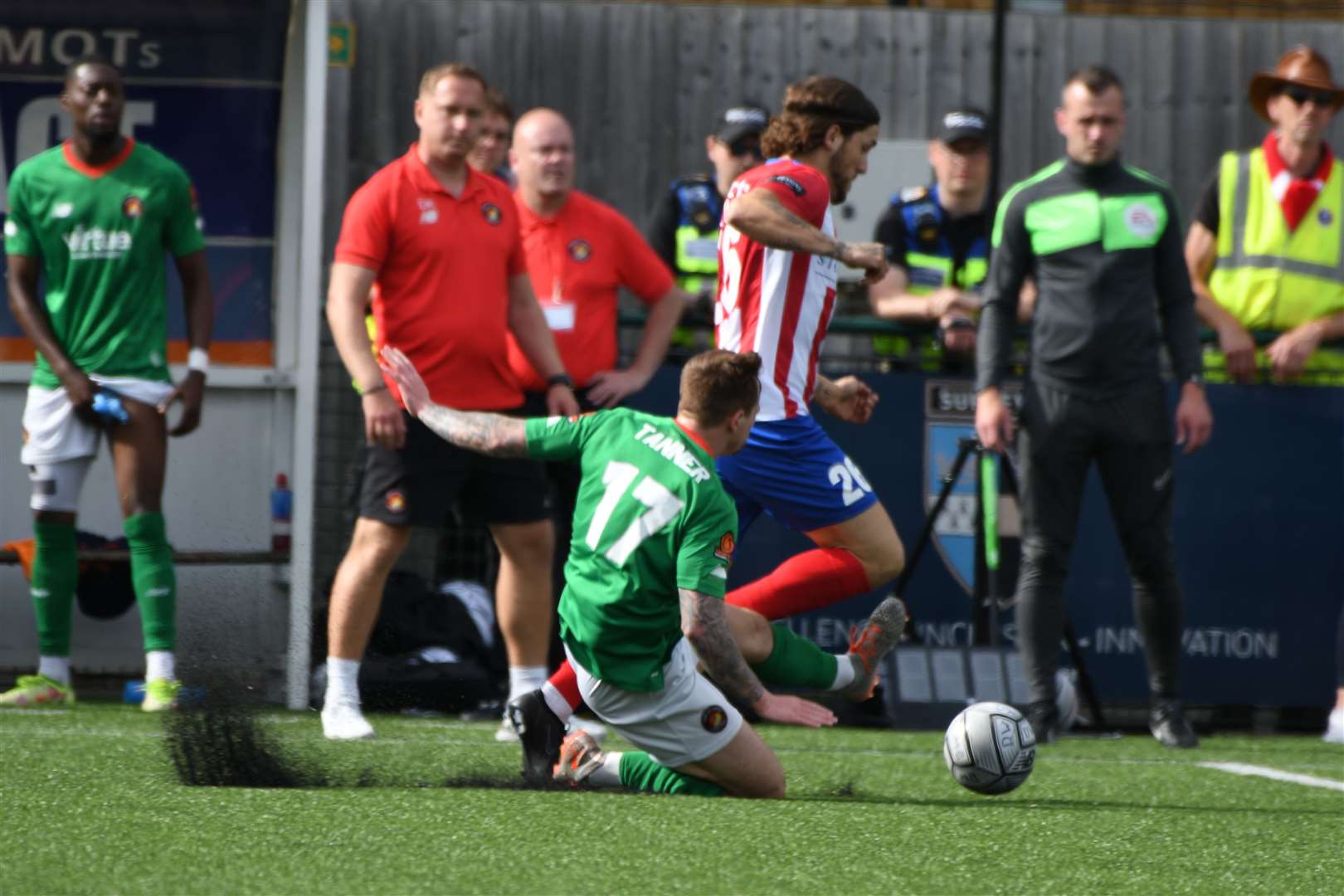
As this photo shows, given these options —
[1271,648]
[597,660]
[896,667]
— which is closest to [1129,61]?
[1271,648]

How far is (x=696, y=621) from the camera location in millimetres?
5215

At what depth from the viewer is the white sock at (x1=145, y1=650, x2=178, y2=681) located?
25.1 feet

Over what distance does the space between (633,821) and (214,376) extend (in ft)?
15.5

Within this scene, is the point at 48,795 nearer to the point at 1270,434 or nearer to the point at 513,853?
the point at 513,853

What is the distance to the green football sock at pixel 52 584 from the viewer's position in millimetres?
7930

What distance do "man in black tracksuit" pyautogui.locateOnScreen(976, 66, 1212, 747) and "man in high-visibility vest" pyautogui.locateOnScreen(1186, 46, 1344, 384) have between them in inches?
43.2

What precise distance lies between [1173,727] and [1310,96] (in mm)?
2892

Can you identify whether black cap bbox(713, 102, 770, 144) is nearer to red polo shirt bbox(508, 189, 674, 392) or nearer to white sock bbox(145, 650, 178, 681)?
red polo shirt bbox(508, 189, 674, 392)

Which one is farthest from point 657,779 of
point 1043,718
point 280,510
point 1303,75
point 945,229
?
point 1303,75

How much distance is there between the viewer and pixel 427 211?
719 centimetres

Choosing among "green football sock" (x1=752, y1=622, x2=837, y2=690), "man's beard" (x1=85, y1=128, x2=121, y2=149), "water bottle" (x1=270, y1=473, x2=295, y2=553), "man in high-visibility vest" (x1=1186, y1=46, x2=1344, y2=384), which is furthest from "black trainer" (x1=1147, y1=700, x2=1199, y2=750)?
"man's beard" (x1=85, y1=128, x2=121, y2=149)

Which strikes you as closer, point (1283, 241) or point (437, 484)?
point (437, 484)

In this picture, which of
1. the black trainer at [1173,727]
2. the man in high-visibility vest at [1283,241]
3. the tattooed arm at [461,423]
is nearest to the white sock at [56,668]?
the tattooed arm at [461,423]

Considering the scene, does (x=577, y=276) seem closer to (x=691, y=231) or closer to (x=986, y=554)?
(x=691, y=231)
